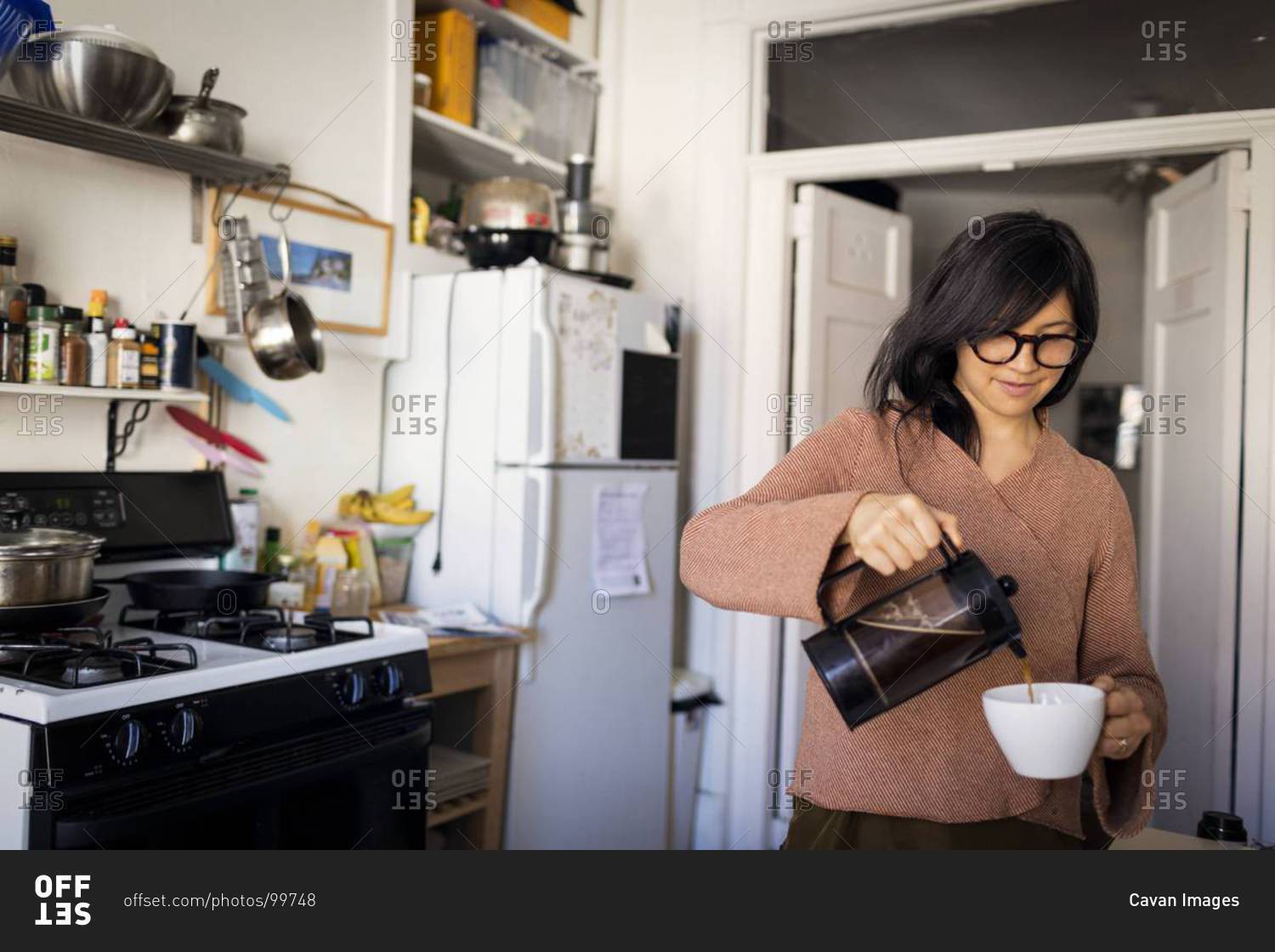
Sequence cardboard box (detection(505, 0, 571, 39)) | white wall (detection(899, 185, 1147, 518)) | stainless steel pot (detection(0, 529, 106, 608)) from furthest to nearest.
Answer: white wall (detection(899, 185, 1147, 518))
cardboard box (detection(505, 0, 571, 39))
stainless steel pot (detection(0, 529, 106, 608))

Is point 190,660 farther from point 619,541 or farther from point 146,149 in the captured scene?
point 619,541

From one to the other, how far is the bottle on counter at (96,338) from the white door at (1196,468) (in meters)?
2.55

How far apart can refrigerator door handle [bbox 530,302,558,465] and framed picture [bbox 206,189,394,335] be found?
16.1 inches

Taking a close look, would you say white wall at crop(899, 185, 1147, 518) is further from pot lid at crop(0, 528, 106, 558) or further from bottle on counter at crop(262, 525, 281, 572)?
pot lid at crop(0, 528, 106, 558)

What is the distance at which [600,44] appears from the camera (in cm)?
361

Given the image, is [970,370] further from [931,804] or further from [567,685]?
[567,685]

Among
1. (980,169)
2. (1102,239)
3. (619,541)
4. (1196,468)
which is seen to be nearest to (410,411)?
(619,541)

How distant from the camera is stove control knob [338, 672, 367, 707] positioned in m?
2.00

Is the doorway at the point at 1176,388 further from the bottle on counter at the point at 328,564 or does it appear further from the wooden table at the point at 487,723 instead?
the bottle on counter at the point at 328,564

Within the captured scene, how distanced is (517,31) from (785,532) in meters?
2.56

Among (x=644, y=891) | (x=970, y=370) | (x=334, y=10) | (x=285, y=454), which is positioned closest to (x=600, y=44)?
(x=334, y=10)

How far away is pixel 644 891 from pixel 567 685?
1.57 meters

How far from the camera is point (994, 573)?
130 centimetres

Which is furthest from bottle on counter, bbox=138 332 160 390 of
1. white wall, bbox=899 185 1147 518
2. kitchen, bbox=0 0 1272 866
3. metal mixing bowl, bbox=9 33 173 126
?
white wall, bbox=899 185 1147 518
